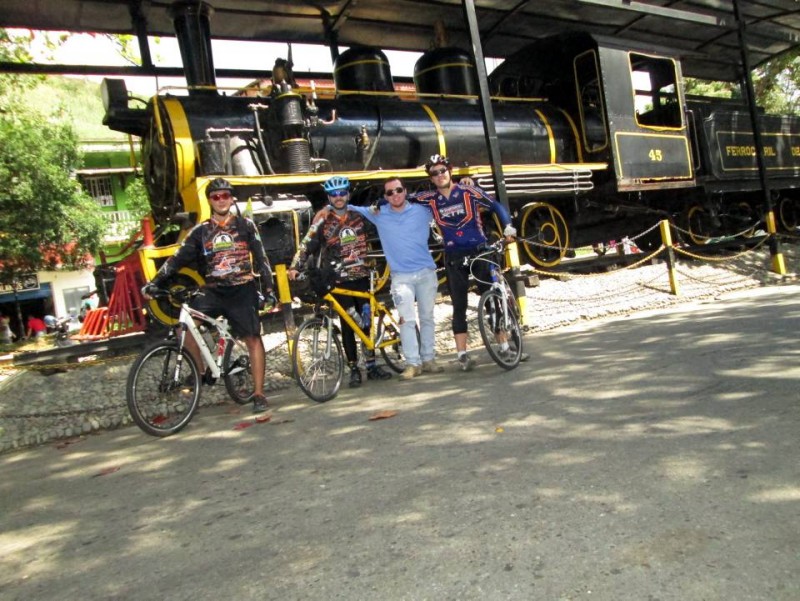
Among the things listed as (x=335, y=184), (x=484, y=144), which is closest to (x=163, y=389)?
(x=335, y=184)

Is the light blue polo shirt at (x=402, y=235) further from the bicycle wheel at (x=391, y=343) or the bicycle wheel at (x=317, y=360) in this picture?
the bicycle wheel at (x=317, y=360)

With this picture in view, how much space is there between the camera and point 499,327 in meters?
4.99

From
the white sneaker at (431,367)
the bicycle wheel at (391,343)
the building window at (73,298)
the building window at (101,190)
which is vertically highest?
the building window at (101,190)

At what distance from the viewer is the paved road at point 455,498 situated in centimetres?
188

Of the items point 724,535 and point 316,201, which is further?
point 316,201

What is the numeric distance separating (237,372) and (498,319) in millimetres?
2153

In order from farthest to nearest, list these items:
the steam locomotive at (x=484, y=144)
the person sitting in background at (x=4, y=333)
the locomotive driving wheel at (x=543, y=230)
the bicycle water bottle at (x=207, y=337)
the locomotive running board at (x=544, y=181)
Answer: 1. the person sitting in background at (x=4, y=333)
2. the locomotive driving wheel at (x=543, y=230)
3. the locomotive running board at (x=544, y=181)
4. the steam locomotive at (x=484, y=144)
5. the bicycle water bottle at (x=207, y=337)

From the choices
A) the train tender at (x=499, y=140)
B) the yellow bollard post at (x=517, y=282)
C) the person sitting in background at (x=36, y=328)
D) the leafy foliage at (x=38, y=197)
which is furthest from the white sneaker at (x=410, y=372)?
the person sitting in background at (x=36, y=328)

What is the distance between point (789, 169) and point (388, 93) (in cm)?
948

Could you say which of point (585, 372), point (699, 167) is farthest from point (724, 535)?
point (699, 167)

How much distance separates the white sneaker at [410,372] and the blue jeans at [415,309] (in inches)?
1.4

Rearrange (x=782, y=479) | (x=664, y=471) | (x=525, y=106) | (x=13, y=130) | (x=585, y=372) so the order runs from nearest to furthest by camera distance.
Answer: (x=782, y=479)
(x=664, y=471)
(x=585, y=372)
(x=525, y=106)
(x=13, y=130)

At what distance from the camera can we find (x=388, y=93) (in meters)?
7.94

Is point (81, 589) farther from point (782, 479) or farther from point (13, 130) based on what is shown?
point (13, 130)
